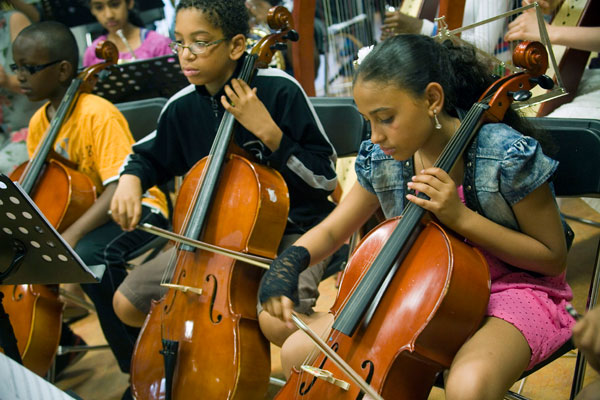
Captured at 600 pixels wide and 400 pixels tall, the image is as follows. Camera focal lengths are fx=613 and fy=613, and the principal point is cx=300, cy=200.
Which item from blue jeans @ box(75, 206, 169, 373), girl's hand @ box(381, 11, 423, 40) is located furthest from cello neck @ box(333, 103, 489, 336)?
girl's hand @ box(381, 11, 423, 40)

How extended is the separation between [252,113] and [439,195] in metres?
0.68

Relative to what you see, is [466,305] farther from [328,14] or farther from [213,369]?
[328,14]

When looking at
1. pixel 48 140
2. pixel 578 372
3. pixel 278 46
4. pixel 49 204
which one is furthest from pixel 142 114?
pixel 578 372

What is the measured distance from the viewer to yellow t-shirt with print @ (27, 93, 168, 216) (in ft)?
6.91

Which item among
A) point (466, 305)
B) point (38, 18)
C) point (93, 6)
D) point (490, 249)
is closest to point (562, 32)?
point (490, 249)

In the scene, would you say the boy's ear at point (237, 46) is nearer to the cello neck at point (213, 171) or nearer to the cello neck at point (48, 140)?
the cello neck at point (213, 171)

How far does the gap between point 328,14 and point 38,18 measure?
194 centimetres

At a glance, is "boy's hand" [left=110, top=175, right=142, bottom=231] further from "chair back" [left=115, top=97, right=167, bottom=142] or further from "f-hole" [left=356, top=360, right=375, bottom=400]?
"f-hole" [left=356, top=360, right=375, bottom=400]

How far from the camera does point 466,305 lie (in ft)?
3.57

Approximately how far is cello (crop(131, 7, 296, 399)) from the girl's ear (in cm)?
51

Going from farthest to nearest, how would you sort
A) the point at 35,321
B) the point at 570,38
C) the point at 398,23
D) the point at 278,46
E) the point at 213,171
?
1. the point at 398,23
2. the point at 570,38
3. the point at 35,321
4. the point at 278,46
5. the point at 213,171

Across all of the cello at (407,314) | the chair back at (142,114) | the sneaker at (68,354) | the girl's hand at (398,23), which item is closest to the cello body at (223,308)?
the cello at (407,314)

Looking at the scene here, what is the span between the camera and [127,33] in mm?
3322

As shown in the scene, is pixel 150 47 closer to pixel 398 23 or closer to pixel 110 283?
A: pixel 398 23
